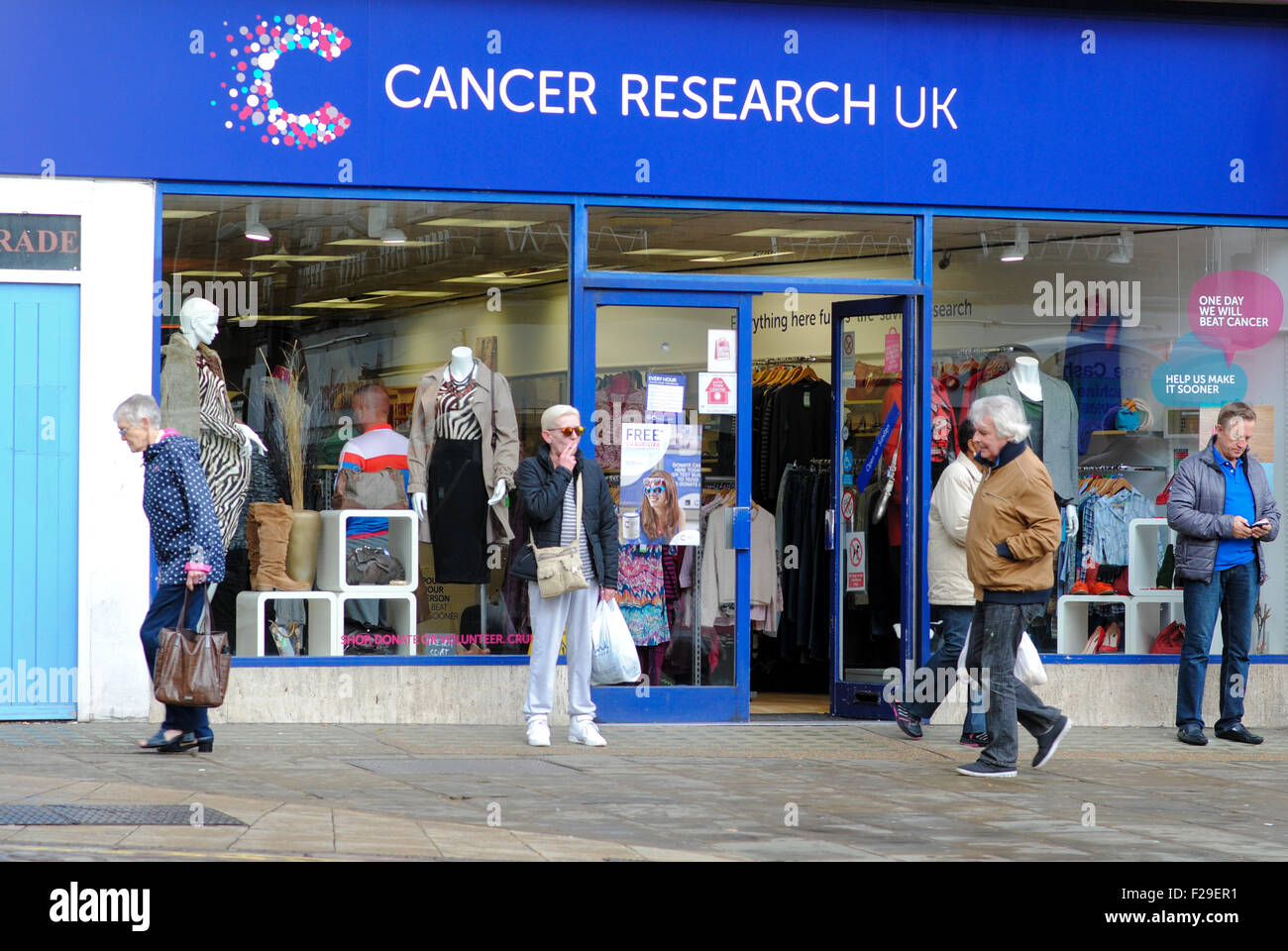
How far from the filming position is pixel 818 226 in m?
10.6

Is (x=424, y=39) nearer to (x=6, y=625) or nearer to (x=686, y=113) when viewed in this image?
(x=686, y=113)

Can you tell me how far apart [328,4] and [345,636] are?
383 centimetres

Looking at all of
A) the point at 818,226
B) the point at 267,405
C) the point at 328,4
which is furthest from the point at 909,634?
the point at 328,4

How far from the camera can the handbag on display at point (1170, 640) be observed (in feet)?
36.4

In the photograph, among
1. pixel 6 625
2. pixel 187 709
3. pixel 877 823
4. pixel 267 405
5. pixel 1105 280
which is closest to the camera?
pixel 877 823

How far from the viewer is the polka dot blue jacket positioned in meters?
8.53

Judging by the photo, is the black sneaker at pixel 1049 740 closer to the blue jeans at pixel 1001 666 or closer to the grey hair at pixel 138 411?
the blue jeans at pixel 1001 666

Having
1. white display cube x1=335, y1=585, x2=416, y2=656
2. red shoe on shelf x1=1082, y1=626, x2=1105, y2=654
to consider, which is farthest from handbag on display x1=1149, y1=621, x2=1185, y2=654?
white display cube x1=335, y1=585, x2=416, y2=656

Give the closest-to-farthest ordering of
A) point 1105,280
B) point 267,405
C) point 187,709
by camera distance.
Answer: point 187,709
point 267,405
point 1105,280

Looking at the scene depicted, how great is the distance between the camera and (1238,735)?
10305 mm

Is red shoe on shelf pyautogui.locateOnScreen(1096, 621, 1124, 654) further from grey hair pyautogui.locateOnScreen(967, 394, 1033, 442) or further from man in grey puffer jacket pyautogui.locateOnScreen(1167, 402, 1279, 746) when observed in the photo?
grey hair pyautogui.locateOnScreen(967, 394, 1033, 442)

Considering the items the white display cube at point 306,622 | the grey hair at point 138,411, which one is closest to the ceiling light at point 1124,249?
the white display cube at point 306,622

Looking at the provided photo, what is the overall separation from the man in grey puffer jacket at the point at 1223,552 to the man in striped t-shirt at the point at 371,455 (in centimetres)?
490

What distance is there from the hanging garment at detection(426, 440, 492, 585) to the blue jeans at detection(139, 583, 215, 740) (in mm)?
2026
